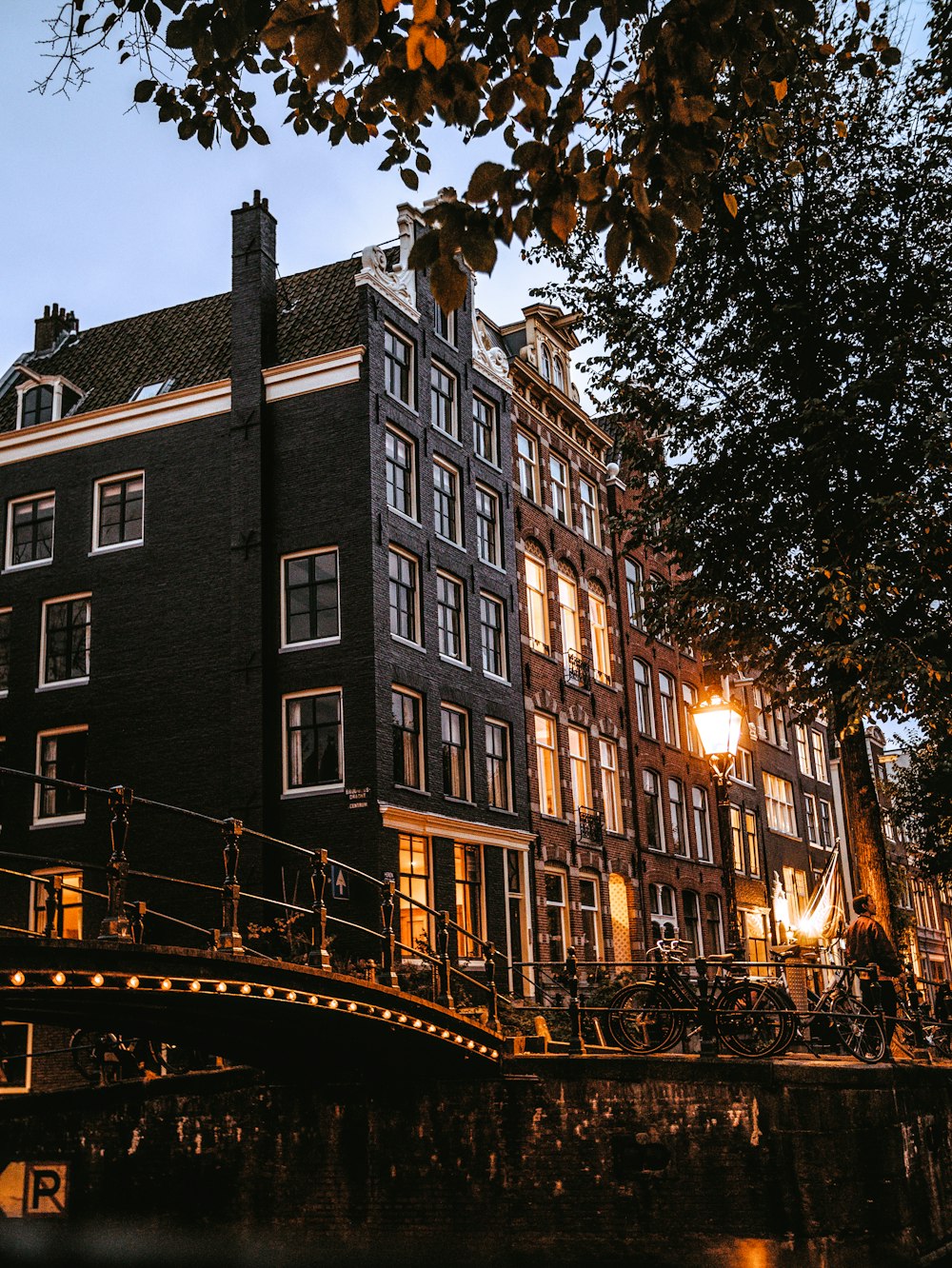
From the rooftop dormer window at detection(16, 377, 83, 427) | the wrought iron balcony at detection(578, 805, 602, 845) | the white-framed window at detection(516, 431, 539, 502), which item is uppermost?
the rooftop dormer window at detection(16, 377, 83, 427)

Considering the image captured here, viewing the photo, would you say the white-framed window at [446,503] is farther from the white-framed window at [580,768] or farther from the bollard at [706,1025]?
the bollard at [706,1025]

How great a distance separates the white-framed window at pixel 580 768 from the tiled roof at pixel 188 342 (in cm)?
1074

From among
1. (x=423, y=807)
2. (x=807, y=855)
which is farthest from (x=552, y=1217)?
(x=807, y=855)

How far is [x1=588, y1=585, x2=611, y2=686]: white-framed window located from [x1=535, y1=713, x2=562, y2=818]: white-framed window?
318 cm

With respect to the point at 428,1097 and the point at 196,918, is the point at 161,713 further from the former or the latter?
the point at 428,1097

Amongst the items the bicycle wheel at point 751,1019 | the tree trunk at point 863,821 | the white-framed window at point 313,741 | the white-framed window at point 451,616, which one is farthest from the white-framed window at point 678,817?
the bicycle wheel at point 751,1019

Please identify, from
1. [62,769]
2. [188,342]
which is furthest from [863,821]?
[188,342]

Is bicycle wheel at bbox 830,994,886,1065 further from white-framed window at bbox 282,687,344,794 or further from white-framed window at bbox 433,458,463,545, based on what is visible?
white-framed window at bbox 433,458,463,545

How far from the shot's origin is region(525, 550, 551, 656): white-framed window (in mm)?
30098

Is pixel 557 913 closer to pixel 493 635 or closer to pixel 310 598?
pixel 493 635

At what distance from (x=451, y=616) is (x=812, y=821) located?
1036 inches

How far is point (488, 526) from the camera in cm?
2912

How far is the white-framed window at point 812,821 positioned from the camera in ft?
158

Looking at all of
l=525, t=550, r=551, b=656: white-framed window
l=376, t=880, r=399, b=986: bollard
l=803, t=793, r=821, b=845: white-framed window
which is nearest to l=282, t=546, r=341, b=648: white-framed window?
l=525, t=550, r=551, b=656: white-framed window
